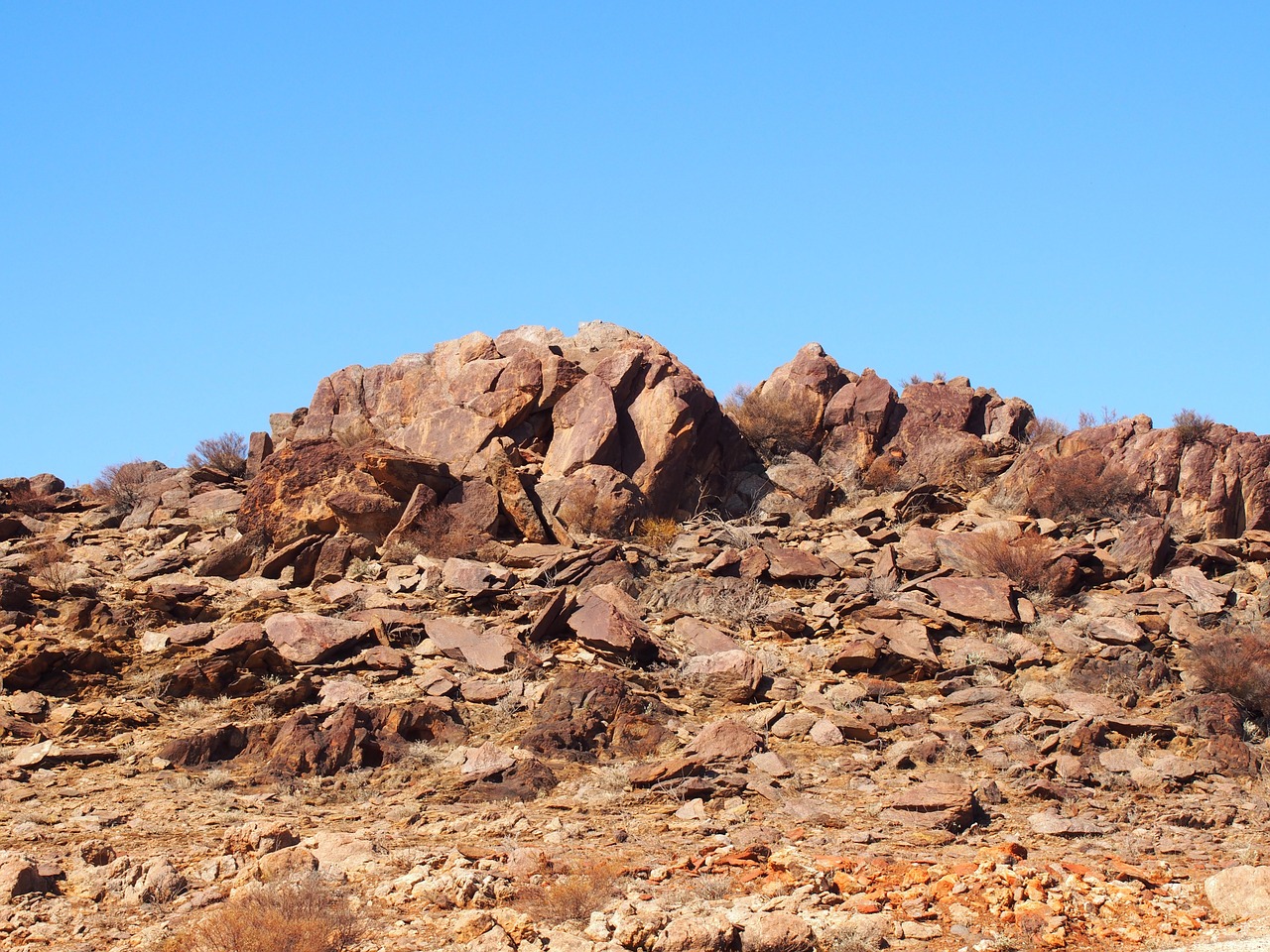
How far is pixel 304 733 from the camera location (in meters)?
12.0

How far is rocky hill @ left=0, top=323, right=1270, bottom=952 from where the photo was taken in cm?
820

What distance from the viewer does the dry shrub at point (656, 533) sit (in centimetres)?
1969

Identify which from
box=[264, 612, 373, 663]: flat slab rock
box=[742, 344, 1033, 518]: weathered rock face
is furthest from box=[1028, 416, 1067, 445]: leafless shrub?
box=[264, 612, 373, 663]: flat slab rock

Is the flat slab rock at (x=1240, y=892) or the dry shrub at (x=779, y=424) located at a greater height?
the dry shrub at (x=779, y=424)

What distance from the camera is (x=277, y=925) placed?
277 inches

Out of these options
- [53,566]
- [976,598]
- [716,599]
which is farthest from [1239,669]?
[53,566]

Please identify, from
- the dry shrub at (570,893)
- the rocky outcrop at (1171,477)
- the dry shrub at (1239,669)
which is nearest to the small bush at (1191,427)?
the rocky outcrop at (1171,477)

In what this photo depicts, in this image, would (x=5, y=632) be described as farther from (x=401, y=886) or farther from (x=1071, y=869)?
(x=1071, y=869)

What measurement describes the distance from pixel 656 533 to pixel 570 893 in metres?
12.1

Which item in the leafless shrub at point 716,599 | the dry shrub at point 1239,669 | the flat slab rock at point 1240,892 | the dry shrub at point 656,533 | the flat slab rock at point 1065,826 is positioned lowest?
the flat slab rock at point 1240,892

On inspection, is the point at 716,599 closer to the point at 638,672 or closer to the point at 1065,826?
the point at 638,672

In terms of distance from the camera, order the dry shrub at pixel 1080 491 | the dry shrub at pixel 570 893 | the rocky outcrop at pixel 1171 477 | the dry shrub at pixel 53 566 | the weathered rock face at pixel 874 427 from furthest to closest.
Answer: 1. the weathered rock face at pixel 874 427
2. the rocky outcrop at pixel 1171 477
3. the dry shrub at pixel 1080 491
4. the dry shrub at pixel 53 566
5. the dry shrub at pixel 570 893

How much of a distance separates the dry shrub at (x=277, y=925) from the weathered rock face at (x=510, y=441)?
11180mm

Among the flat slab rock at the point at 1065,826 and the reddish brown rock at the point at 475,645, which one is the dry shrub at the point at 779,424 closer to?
the reddish brown rock at the point at 475,645
